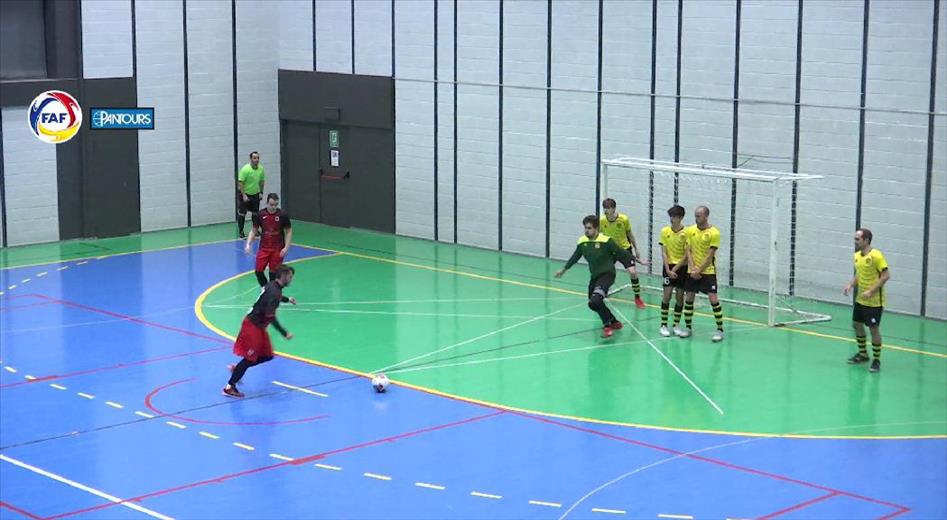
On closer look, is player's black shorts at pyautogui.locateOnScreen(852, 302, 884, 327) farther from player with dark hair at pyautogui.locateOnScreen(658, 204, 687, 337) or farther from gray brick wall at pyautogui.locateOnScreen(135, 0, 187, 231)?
gray brick wall at pyautogui.locateOnScreen(135, 0, 187, 231)

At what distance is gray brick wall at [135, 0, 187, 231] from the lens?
35.4 m

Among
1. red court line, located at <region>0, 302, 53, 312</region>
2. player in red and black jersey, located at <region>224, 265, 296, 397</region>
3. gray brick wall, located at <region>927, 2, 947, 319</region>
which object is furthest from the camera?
red court line, located at <region>0, 302, 53, 312</region>

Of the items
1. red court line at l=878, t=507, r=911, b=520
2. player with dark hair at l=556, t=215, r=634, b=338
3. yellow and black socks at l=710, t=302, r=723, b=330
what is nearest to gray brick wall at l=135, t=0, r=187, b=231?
player with dark hair at l=556, t=215, r=634, b=338

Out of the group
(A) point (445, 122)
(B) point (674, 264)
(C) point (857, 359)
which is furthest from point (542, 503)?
(A) point (445, 122)

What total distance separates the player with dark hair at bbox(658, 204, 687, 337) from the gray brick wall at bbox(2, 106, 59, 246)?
16.5 m

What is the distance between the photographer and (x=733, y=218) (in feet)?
94.7

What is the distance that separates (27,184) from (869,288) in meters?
20.7

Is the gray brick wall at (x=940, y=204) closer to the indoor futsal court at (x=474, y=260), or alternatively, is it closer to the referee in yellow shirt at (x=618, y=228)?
the indoor futsal court at (x=474, y=260)

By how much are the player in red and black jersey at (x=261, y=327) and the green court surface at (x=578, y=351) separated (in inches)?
95.7

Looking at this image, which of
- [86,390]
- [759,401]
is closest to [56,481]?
[86,390]

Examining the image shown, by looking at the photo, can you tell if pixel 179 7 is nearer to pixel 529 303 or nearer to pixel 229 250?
pixel 229 250

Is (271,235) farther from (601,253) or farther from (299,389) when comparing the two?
(601,253)

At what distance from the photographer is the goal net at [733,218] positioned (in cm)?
2786

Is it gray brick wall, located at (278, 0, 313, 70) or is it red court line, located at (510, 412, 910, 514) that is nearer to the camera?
red court line, located at (510, 412, 910, 514)
